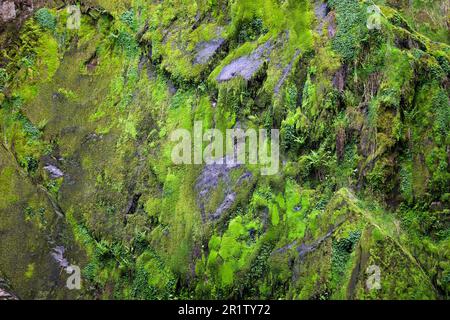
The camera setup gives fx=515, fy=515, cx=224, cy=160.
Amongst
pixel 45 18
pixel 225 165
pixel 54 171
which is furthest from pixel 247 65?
pixel 45 18

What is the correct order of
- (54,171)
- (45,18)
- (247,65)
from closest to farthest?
(247,65) → (54,171) → (45,18)

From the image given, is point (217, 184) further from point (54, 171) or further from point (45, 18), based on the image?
point (45, 18)

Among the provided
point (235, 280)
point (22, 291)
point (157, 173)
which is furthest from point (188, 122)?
point (22, 291)

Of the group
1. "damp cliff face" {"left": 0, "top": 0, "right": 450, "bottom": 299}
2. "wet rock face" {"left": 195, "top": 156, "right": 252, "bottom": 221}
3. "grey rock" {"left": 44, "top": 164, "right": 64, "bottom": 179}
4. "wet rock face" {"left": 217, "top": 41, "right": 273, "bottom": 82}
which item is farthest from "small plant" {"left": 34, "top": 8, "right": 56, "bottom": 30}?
"wet rock face" {"left": 195, "top": 156, "right": 252, "bottom": 221}

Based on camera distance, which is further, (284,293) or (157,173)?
(157,173)

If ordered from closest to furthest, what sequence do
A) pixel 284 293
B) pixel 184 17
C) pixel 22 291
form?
pixel 284 293
pixel 22 291
pixel 184 17

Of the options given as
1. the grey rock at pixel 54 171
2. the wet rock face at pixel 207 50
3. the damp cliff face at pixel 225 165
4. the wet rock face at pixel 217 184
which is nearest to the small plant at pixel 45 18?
the damp cliff face at pixel 225 165

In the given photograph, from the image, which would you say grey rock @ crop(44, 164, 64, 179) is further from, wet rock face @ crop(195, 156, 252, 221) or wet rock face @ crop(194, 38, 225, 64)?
wet rock face @ crop(194, 38, 225, 64)
